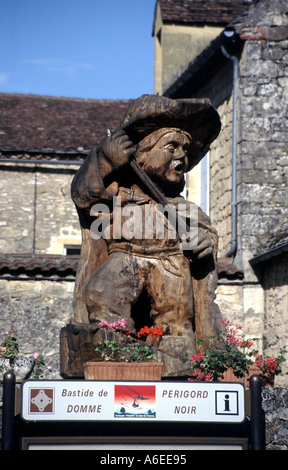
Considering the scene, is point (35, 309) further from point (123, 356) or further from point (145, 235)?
point (123, 356)

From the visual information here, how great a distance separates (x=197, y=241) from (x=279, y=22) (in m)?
7.75

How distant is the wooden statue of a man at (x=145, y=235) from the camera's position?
20.5ft

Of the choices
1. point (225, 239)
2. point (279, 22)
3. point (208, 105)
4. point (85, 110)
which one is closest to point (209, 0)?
point (85, 110)

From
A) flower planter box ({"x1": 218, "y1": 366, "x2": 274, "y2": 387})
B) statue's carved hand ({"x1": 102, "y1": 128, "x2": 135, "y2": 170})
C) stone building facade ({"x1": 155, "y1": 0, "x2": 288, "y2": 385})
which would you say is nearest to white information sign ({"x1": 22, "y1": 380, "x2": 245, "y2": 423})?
flower planter box ({"x1": 218, "y1": 366, "x2": 274, "y2": 387})

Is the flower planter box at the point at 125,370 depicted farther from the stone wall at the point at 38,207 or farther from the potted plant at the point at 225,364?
the stone wall at the point at 38,207

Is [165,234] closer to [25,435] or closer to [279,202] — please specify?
[25,435]

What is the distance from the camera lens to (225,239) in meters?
13.3

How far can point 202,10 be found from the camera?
1792cm

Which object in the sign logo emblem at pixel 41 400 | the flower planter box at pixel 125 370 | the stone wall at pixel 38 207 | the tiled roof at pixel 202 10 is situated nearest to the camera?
the sign logo emblem at pixel 41 400

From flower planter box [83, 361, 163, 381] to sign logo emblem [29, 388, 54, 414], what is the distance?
480mm

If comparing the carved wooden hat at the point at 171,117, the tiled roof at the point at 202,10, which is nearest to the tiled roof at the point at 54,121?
the tiled roof at the point at 202,10

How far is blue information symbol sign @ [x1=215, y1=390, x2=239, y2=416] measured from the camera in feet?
17.0

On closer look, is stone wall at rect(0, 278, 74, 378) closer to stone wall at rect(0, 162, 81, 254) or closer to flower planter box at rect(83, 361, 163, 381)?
stone wall at rect(0, 162, 81, 254)

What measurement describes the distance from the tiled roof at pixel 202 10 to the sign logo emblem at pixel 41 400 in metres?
13.3
